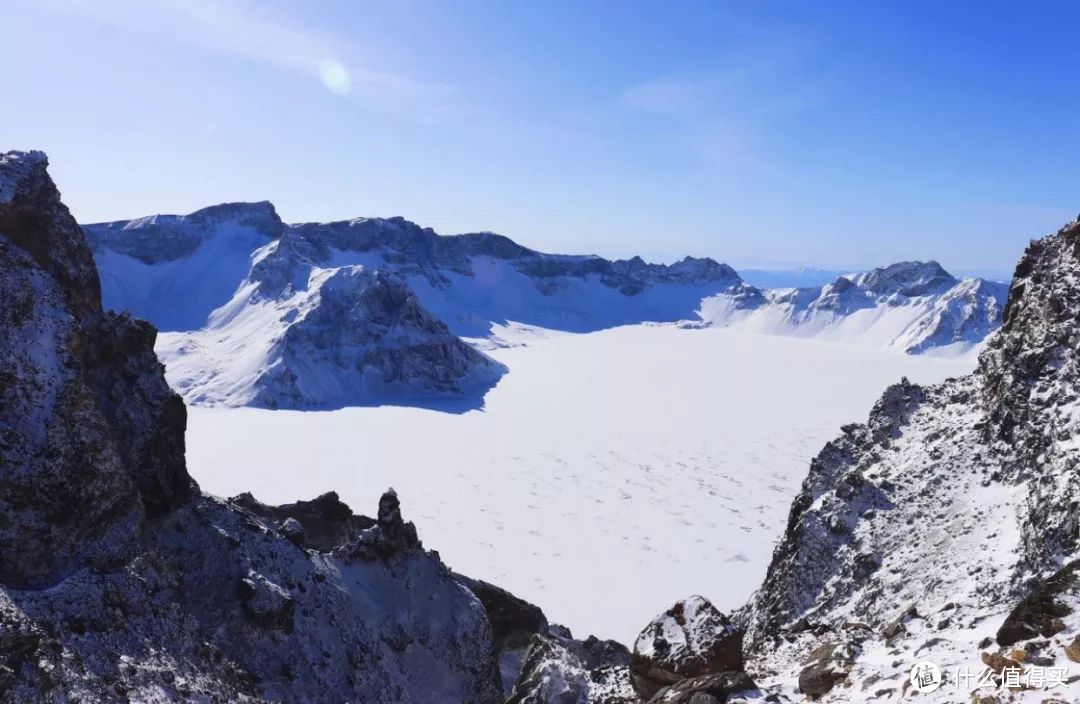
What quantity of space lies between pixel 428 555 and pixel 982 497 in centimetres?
1863

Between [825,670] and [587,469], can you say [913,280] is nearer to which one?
[587,469]

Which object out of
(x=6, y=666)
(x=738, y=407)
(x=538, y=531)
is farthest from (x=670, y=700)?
(x=738, y=407)

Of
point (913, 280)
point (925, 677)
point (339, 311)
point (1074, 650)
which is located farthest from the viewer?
point (913, 280)

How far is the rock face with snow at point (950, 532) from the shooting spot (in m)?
10.9

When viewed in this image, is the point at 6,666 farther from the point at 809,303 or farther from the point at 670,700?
the point at 809,303

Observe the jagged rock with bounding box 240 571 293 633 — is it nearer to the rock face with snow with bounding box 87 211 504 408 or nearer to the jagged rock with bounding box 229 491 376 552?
the jagged rock with bounding box 229 491 376 552

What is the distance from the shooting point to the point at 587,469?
63281 mm

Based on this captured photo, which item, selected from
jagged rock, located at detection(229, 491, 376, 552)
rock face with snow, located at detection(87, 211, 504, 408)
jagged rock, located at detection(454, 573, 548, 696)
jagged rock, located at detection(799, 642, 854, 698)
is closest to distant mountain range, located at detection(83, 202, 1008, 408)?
rock face with snow, located at detection(87, 211, 504, 408)

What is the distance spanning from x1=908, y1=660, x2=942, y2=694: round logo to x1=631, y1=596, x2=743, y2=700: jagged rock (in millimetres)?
3078

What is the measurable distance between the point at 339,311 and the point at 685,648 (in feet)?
339

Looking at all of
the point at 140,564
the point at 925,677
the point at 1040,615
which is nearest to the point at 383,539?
the point at 140,564

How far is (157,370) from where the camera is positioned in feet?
73.1

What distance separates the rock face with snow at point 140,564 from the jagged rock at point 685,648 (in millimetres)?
8589

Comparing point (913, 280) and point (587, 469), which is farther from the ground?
point (913, 280)
